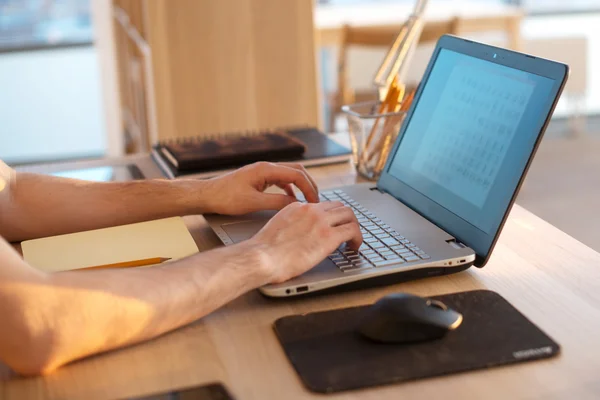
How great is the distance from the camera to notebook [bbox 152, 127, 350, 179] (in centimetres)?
151

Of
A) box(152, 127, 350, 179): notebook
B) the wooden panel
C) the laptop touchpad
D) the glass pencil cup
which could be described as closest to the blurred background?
the wooden panel

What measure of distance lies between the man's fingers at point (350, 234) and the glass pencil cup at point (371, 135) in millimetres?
384

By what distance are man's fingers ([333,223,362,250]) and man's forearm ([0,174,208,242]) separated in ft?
1.02

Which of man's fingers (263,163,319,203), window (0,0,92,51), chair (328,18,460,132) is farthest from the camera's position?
window (0,0,92,51)

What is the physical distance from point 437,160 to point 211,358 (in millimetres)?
511

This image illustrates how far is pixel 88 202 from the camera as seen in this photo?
4.06ft

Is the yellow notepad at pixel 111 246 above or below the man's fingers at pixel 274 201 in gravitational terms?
below

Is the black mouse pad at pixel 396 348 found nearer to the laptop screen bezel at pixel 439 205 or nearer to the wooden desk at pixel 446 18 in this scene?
the laptop screen bezel at pixel 439 205

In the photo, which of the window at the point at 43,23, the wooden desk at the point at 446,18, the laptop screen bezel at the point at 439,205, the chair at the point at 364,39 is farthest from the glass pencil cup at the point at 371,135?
the window at the point at 43,23

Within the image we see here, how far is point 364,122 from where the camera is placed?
143 centimetres

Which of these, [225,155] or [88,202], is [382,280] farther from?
[225,155]

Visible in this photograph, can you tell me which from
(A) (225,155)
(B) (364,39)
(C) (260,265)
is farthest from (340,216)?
(B) (364,39)

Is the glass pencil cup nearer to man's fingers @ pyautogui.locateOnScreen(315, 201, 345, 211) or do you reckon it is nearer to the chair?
man's fingers @ pyautogui.locateOnScreen(315, 201, 345, 211)

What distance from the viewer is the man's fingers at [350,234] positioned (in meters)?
0.99
